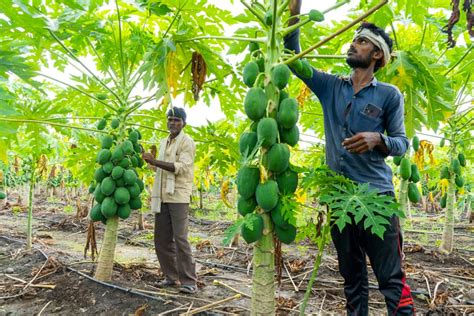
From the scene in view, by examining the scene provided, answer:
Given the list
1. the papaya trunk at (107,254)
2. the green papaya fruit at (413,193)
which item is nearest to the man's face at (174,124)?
the papaya trunk at (107,254)

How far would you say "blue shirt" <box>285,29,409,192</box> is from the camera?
7.16 feet

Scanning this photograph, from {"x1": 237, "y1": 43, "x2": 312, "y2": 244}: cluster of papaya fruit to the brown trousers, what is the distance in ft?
6.52

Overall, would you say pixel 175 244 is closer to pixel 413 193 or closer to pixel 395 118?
pixel 395 118

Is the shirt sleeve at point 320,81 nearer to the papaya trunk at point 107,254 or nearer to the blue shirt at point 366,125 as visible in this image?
the blue shirt at point 366,125

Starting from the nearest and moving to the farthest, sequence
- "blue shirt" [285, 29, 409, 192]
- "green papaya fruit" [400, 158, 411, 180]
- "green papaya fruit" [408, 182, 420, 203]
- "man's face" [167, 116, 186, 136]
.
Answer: "blue shirt" [285, 29, 409, 192]
"man's face" [167, 116, 186, 136]
"green papaya fruit" [400, 158, 411, 180]
"green papaya fruit" [408, 182, 420, 203]

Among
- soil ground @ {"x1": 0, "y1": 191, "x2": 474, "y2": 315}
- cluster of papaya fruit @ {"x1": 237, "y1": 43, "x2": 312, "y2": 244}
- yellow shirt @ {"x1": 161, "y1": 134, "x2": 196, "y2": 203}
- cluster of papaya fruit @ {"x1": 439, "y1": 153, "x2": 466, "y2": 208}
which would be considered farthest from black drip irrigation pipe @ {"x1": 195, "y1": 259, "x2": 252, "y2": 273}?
cluster of papaya fruit @ {"x1": 439, "y1": 153, "x2": 466, "y2": 208}

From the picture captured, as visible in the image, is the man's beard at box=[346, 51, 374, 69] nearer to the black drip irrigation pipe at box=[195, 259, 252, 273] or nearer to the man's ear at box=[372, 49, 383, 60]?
the man's ear at box=[372, 49, 383, 60]

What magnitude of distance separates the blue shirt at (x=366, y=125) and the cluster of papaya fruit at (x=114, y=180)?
2174mm

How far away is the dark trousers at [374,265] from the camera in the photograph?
2.08 m

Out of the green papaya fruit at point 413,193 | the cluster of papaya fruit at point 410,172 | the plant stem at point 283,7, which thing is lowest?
the green papaya fruit at point 413,193

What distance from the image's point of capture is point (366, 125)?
7.28ft

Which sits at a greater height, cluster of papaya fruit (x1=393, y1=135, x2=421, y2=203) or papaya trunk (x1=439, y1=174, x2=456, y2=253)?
cluster of papaya fruit (x1=393, y1=135, x2=421, y2=203)

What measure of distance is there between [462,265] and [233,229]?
4.68m

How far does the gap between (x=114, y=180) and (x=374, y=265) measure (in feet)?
8.59
